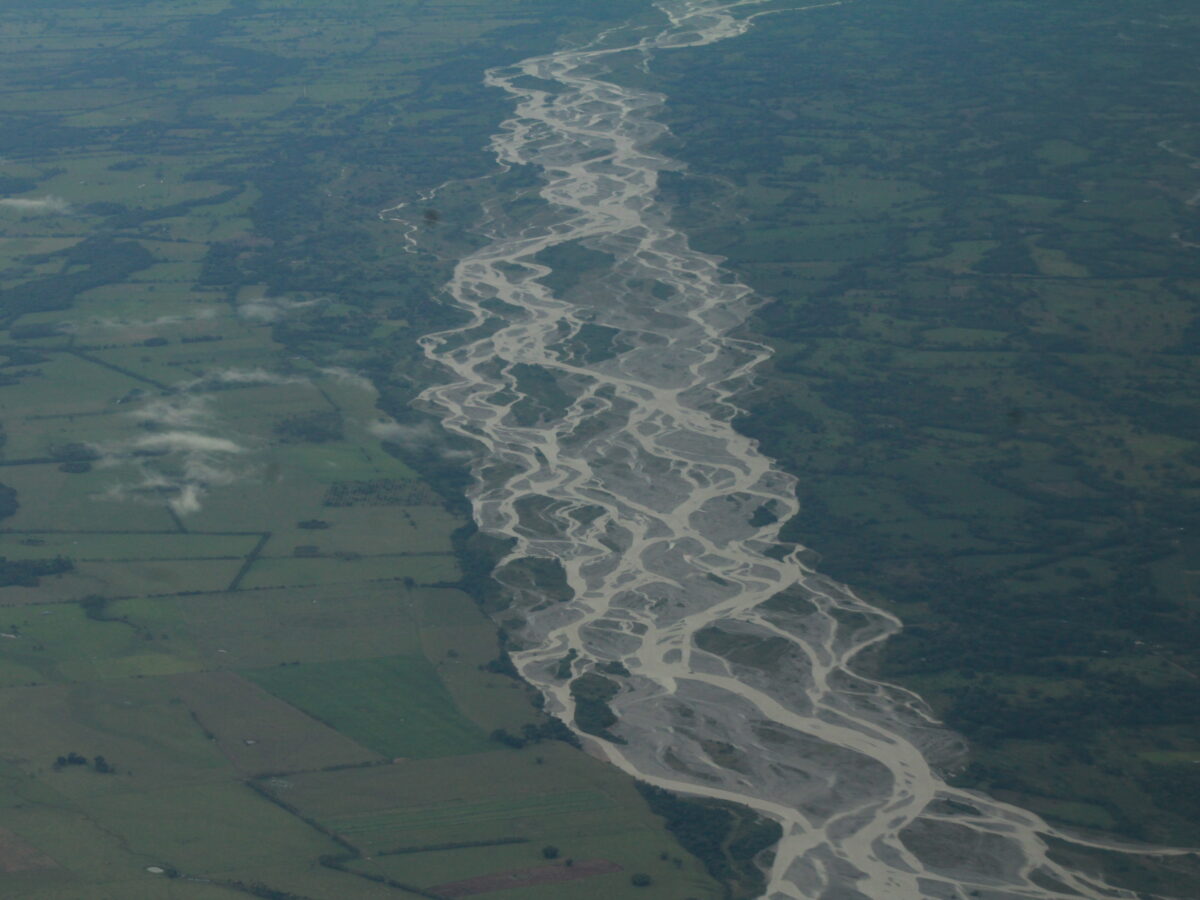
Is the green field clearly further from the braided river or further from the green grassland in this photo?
the braided river

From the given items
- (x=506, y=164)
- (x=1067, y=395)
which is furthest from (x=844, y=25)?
(x=1067, y=395)

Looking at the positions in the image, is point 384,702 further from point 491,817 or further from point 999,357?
point 999,357

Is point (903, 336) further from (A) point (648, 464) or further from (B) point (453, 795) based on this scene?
(B) point (453, 795)

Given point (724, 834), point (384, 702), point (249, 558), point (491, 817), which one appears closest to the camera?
point (724, 834)

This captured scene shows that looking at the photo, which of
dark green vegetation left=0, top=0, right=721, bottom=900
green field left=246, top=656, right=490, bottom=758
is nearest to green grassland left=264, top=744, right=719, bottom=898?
dark green vegetation left=0, top=0, right=721, bottom=900

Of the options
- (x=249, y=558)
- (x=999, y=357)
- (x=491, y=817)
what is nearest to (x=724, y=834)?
(x=491, y=817)

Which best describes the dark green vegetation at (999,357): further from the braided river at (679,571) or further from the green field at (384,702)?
the green field at (384,702)

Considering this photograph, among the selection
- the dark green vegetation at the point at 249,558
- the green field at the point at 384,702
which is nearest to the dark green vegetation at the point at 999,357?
the dark green vegetation at the point at 249,558

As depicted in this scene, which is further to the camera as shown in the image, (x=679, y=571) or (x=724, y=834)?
(x=679, y=571)
